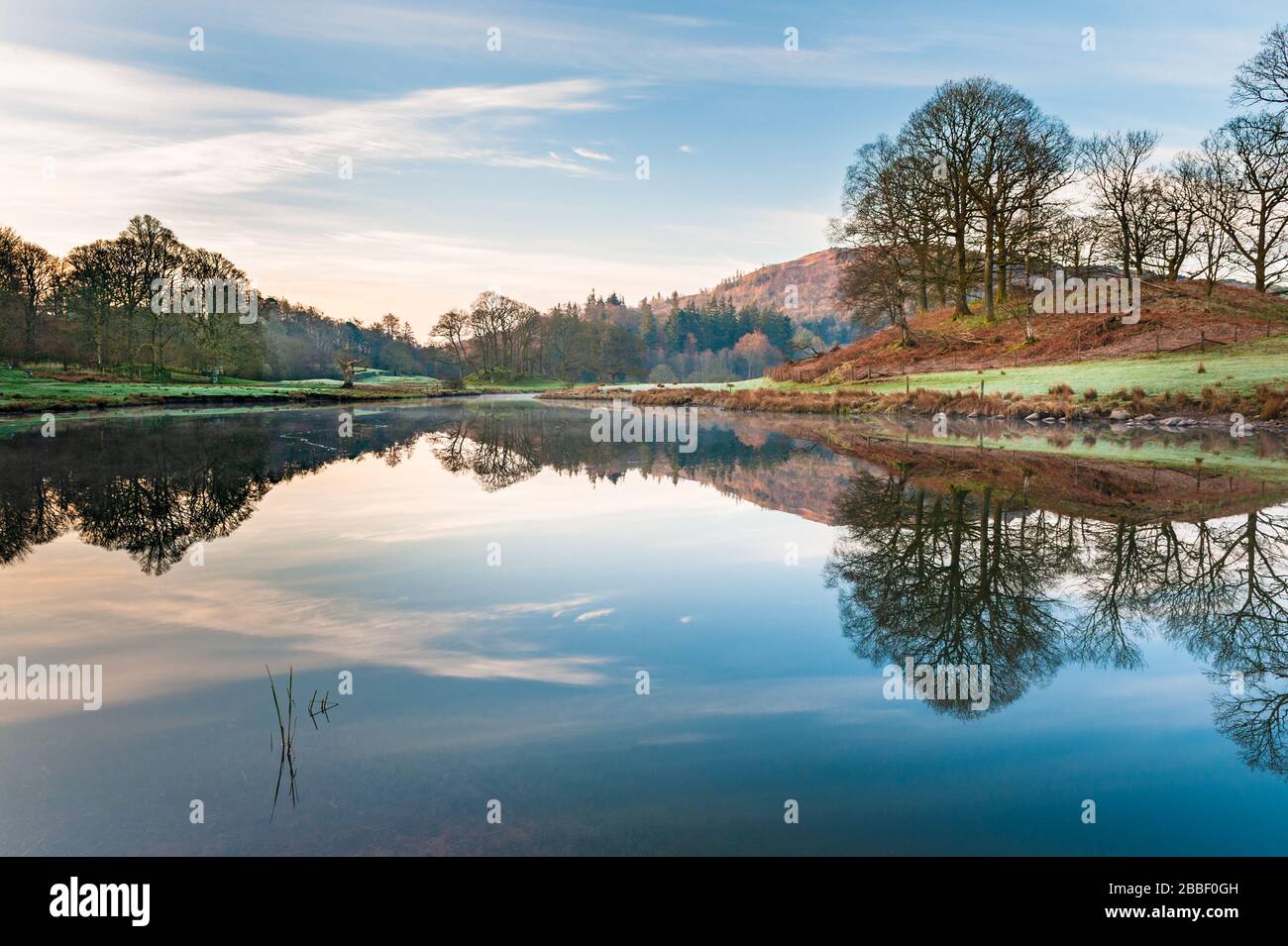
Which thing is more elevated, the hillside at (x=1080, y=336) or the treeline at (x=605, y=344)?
the treeline at (x=605, y=344)

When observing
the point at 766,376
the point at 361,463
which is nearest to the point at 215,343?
the point at 766,376

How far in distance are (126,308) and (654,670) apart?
66247 millimetres

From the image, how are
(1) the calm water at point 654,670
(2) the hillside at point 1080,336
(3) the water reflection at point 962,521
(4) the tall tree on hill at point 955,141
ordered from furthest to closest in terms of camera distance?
(4) the tall tree on hill at point 955,141
(2) the hillside at point 1080,336
(3) the water reflection at point 962,521
(1) the calm water at point 654,670

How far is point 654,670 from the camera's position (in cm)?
524

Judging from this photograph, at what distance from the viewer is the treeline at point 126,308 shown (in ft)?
180

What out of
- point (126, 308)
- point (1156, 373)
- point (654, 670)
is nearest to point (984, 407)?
point (1156, 373)

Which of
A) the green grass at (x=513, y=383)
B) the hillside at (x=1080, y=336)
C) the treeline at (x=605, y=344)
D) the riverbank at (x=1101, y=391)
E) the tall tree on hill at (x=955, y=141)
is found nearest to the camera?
the riverbank at (x=1101, y=391)

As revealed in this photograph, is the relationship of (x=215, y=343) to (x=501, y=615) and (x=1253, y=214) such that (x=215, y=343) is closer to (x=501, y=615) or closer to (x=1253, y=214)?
(x=501, y=615)

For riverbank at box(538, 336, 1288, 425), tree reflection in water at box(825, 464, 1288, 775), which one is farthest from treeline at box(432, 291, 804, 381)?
tree reflection in water at box(825, 464, 1288, 775)

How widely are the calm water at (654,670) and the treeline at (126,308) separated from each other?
53131 millimetres

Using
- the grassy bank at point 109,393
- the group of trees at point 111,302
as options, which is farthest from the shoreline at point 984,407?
the group of trees at point 111,302

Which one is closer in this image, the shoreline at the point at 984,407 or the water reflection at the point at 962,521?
the water reflection at the point at 962,521

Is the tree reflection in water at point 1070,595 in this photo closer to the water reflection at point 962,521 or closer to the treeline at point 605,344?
the water reflection at point 962,521
